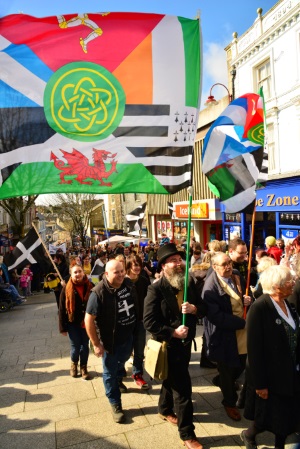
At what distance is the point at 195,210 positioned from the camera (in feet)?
67.6

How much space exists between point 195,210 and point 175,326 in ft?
57.7

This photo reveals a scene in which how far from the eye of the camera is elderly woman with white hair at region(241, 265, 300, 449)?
2.67m

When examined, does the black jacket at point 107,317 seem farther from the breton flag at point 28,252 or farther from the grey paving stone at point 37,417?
the breton flag at point 28,252

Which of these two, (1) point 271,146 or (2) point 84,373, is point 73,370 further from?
(1) point 271,146

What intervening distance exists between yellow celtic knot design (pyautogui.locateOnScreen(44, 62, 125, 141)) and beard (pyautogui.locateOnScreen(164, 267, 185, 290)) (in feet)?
5.19

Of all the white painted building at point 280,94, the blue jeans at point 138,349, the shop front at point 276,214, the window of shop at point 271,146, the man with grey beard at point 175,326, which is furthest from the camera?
the window of shop at point 271,146

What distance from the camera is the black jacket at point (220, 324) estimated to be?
3.47 m

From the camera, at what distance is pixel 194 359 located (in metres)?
5.20

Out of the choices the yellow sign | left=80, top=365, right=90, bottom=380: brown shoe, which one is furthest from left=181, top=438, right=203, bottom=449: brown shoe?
the yellow sign

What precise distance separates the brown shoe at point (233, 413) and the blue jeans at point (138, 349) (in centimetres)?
131

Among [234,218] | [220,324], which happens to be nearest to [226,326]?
[220,324]

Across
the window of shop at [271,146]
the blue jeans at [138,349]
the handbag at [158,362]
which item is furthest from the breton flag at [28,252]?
the window of shop at [271,146]

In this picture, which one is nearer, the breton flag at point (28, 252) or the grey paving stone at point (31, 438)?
the grey paving stone at point (31, 438)

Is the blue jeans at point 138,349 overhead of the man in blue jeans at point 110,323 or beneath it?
beneath
